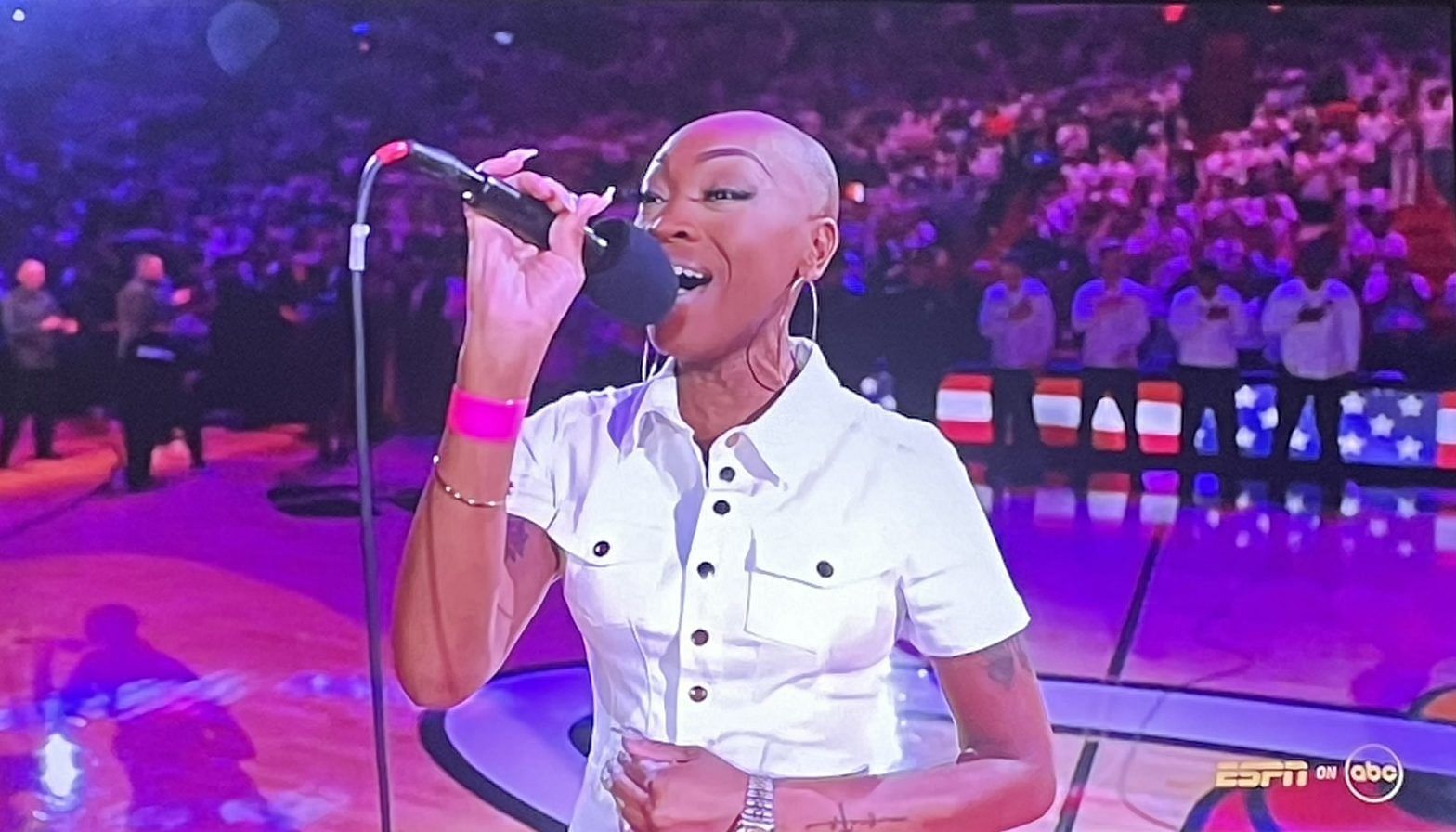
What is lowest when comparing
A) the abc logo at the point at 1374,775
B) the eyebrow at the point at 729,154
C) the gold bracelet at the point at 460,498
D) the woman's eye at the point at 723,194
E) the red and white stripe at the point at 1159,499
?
the abc logo at the point at 1374,775

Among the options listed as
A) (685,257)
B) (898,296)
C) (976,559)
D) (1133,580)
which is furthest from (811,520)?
(1133,580)

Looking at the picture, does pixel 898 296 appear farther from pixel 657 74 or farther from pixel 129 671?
pixel 129 671

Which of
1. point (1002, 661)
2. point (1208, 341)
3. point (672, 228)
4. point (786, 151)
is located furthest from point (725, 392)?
point (1208, 341)

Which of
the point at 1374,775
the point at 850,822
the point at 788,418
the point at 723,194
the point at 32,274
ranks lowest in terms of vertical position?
the point at 1374,775

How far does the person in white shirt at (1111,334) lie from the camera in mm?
1999

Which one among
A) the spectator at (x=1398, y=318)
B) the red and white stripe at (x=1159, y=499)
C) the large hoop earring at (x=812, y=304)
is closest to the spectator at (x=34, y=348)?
the large hoop earring at (x=812, y=304)

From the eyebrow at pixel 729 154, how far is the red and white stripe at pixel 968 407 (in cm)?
45

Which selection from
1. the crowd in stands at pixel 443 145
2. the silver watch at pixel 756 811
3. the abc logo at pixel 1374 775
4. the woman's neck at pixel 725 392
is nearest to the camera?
the silver watch at pixel 756 811

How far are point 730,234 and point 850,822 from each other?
629mm

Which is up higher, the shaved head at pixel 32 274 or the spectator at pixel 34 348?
the shaved head at pixel 32 274

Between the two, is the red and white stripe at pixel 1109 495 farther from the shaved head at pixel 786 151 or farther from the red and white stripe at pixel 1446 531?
the shaved head at pixel 786 151

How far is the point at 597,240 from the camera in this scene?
4.13 feet

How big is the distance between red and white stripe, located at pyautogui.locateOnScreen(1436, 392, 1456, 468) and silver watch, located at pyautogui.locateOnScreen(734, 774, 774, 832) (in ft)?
3.70

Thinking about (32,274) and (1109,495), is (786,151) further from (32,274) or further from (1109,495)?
(32,274)
